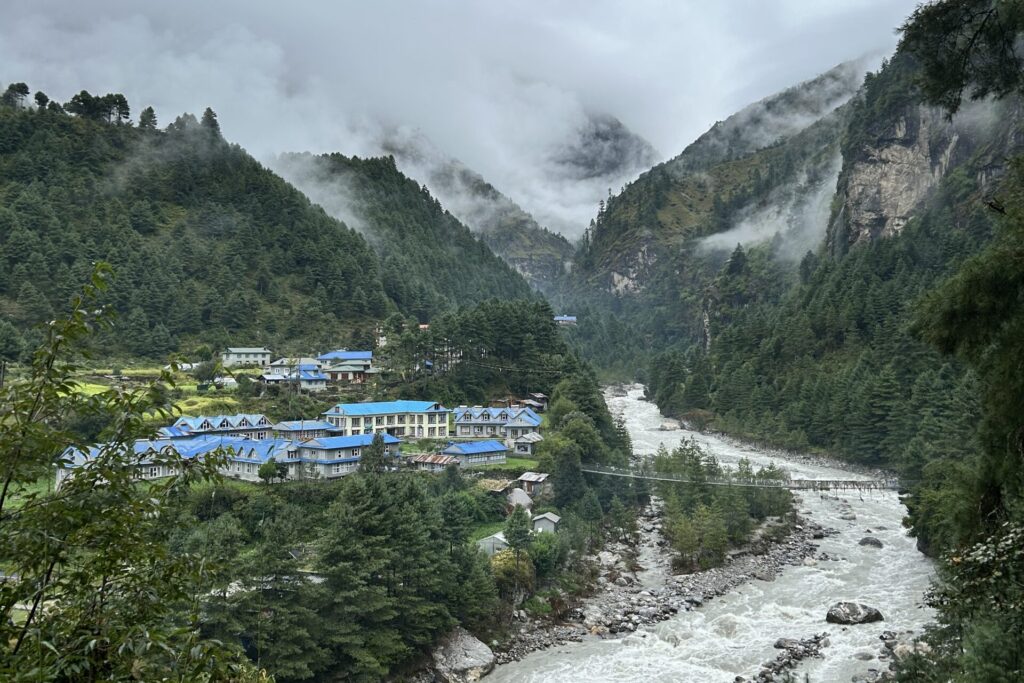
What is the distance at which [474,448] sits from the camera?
3216cm

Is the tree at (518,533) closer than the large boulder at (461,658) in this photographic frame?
No

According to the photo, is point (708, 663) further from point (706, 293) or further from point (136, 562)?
point (706, 293)

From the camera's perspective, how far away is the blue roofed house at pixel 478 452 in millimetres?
31719

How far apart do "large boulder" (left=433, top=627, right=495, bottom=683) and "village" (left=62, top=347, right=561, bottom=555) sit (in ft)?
14.7

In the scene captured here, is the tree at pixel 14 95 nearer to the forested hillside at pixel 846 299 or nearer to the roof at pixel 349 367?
the roof at pixel 349 367

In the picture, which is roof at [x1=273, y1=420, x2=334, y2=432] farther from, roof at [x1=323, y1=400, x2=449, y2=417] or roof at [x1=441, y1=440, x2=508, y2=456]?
roof at [x1=441, y1=440, x2=508, y2=456]

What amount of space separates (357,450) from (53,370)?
28.1 meters

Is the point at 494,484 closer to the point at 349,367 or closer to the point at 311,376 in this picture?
the point at 311,376

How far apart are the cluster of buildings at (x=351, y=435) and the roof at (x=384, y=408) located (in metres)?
0.05

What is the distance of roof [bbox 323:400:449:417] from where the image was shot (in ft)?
115

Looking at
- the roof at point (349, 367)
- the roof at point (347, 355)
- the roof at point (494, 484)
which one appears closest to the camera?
the roof at point (494, 484)

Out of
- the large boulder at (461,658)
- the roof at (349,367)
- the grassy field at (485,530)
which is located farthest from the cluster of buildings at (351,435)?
the large boulder at (461,658)

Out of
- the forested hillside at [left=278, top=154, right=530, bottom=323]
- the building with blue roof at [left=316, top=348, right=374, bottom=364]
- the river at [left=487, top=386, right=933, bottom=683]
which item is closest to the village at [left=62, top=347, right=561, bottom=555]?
the building with blue roof at [left=316, top=348, right=374, bottom=364]

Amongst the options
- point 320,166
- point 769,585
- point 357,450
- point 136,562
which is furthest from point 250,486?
point 320,166
